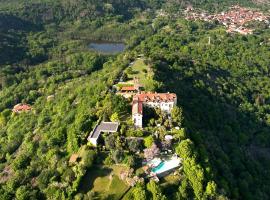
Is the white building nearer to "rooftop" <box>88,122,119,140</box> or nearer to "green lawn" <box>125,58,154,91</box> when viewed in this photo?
"rooftop" <box>88,122,119,140</box>

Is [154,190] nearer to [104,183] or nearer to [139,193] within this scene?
[139,193]

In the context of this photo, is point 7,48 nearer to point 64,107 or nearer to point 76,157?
point 64,107

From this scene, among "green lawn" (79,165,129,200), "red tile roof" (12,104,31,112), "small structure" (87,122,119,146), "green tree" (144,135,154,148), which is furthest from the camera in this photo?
A: "red tile roof" (12,104,31,112)

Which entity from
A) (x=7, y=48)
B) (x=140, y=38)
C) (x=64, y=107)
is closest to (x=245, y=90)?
(x=64, y=107)

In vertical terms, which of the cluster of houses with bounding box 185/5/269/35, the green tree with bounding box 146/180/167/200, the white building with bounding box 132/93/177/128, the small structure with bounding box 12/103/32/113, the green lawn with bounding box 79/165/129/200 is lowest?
the cluster of houses with bounding box 185/5/269/35

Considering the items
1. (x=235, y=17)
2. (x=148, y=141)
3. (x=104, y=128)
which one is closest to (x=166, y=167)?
(x=148, y=141)

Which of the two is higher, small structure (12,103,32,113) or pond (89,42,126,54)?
small structure (12,103,32,113)

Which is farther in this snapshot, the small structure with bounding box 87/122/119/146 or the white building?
the white building

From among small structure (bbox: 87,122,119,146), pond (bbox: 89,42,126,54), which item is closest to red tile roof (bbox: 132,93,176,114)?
small structure (bbox: 87,122,119,146)
